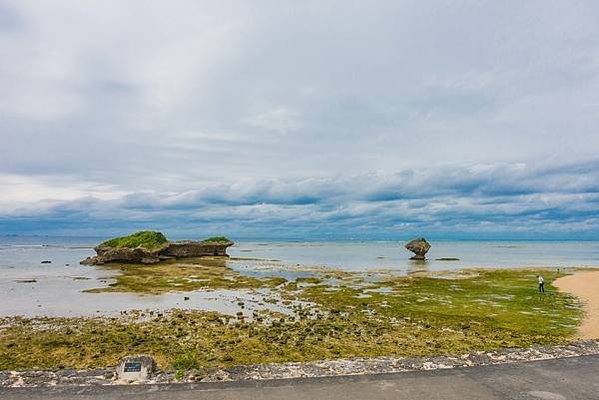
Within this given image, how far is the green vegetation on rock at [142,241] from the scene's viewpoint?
82.0 meters

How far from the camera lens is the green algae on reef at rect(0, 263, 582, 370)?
18312mm

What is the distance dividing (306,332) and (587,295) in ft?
109

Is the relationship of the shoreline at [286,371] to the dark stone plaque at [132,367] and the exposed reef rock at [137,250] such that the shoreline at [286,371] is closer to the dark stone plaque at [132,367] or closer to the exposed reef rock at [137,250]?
the dark stone plaque at [132,367]

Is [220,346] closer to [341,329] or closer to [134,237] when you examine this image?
[341,329]

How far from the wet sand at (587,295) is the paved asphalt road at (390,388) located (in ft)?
47.7

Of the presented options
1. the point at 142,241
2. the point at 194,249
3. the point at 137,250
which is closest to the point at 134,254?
the point at 137,250

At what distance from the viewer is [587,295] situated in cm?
4059

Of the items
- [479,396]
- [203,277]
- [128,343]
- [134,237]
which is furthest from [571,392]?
[134,237]

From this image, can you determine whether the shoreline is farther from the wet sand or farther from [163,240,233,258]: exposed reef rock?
[163,240,233,258]: exposed reef rock

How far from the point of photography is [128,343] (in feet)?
66.6

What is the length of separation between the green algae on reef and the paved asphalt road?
249 centimetres

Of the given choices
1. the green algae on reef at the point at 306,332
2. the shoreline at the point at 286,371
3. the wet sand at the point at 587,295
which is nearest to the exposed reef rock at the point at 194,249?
the green algae on reef at the point at 306,332

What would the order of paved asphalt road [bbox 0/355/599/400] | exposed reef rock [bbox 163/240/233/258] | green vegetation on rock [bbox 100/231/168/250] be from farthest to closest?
1. exposed reef rock [bbox 163/240/233/258]
2. green vegetation on rock [bbox 100/231/168/250]
3. paved asphalt road [bbox 0/355/599/400]

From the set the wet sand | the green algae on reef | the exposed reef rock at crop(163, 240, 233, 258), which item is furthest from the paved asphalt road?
the exposed reef rock at crop(163, 240, 233, 258)
